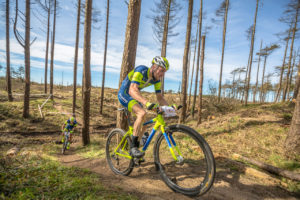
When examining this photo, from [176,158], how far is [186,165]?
4.57 feet

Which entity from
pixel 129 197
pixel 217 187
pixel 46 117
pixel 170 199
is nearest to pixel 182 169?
pixel 217 187

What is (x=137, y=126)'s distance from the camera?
3.18 m

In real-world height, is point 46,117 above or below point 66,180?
below

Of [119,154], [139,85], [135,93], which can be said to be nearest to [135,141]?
[119,154]

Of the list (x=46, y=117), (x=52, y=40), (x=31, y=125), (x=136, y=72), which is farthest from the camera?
(x=52, y=40)

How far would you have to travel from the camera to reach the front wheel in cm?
232

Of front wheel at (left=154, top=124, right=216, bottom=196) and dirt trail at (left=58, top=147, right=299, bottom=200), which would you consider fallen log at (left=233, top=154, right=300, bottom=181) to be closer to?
dirt trail at (left=58, top=147, right=299, bottom=200)

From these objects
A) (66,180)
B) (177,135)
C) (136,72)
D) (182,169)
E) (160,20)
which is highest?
(160,20)

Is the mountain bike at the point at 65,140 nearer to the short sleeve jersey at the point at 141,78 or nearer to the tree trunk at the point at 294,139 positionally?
the short sleeve jersey at the point at 141,78

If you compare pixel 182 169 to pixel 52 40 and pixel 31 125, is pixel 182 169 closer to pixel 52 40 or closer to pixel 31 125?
pixel 31 125

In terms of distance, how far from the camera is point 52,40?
21.4 metres

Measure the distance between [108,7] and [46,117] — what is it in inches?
596

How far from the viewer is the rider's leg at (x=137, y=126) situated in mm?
3094

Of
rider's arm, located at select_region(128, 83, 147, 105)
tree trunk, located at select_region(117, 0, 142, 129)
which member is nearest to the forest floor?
rider's arm, located at select_region(128, 83, 147, 105)
